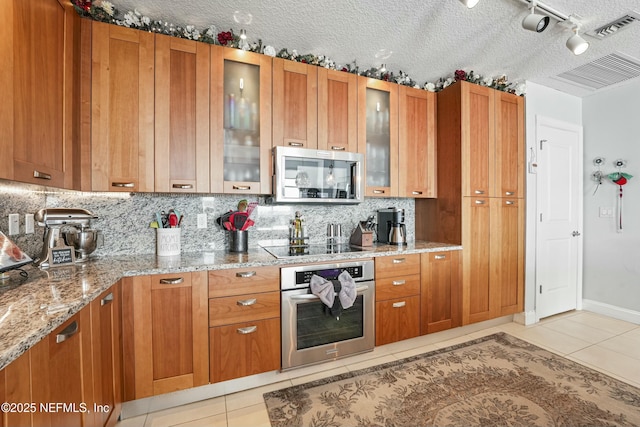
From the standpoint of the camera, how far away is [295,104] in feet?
7.77

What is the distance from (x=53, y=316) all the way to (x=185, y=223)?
4.81 ft

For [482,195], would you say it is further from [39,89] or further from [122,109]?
[39,89]

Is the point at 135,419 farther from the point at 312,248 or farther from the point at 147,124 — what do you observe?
the point at 147,124

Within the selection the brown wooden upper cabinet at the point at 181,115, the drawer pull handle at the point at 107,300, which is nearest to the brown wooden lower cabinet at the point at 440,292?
the brown wooden upper cabinet at the point at 181,115

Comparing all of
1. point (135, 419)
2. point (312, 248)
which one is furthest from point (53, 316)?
point (312, 248)

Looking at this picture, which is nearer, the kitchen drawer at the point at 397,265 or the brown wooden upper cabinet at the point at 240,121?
the brown wooden upper cabinet at the point at 240,121

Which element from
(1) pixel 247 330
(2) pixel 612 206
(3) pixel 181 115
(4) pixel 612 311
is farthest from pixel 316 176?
(4) pixel 612 311

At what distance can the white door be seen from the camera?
3209 mm

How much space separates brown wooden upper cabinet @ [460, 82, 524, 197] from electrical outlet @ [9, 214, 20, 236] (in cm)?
326

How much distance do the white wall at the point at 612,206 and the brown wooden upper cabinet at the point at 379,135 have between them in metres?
2.60

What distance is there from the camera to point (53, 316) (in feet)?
3.05

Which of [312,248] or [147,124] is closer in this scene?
[147,124]

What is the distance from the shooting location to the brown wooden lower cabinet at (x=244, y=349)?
1849 millimetres

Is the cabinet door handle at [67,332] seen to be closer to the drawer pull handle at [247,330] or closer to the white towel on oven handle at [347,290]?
the drawer pull handle at [247,330]
